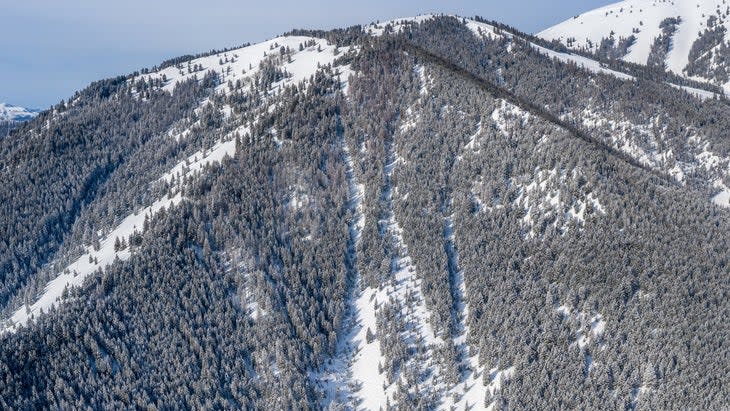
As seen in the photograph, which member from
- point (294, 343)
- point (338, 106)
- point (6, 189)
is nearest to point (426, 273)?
point (294, 343)

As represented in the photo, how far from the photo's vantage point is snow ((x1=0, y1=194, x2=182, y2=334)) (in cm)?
11612

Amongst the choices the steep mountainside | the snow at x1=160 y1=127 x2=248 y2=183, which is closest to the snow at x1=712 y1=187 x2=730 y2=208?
the steep mountainside

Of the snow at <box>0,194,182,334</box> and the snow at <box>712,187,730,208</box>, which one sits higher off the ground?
the snow at <box>0,194,182,334</box>

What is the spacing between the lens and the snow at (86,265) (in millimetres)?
116125

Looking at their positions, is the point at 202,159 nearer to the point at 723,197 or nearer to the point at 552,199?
the point at 552,199

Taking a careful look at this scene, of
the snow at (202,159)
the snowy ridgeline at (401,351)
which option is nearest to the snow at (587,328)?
the snowy ridgeline at (401,351)

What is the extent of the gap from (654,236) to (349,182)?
73980mm

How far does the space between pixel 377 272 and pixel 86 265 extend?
234 feet

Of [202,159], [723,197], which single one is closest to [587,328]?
[202,159]

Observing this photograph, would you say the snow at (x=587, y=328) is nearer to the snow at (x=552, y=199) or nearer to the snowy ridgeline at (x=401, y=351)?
the snowy ridgeline at (x=401, y=351)

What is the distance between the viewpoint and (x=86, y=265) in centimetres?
12750

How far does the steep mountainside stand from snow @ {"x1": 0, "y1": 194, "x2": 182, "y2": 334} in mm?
727

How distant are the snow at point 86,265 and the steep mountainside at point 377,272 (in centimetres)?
73

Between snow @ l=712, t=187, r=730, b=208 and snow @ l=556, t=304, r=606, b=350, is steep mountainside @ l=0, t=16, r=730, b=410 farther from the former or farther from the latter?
snow @ l=712, t=187, r=730, b=208
